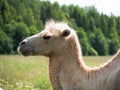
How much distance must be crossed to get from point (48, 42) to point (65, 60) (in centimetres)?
46

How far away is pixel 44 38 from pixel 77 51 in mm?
636

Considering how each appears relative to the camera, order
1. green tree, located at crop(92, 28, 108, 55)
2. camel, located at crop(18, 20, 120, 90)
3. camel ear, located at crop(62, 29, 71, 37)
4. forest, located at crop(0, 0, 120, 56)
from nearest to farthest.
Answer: camel, located at crop(18, 20, 120, 90) → camel ear, located at crop(62, 29, 71, 37) → green tree, located at crop(92, 28, 108, 55) → forest, located at crop(0, 0, 120, 56)

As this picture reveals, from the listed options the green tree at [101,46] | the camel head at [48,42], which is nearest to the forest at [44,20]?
the green tree at [101,46]

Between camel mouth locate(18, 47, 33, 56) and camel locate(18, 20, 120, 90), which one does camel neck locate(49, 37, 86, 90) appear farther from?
camel mouth locate(18, 47, 33, 56)

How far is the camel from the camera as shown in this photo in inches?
363

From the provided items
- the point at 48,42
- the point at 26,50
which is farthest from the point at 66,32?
the point at 26,50

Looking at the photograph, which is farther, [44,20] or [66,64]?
[44,20]

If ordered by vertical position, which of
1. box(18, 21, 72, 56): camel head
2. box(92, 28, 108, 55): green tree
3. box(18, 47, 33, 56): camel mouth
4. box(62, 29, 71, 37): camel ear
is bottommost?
box(92, 28, 108, 55): green tree

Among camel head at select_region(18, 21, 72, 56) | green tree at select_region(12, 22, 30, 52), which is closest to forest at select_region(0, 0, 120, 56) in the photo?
green tree at select_region(12, 22, 30, 52)

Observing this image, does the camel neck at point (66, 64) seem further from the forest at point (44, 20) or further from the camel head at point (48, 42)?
the forest at point (44, 20)

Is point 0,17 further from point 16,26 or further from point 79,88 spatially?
point 79,88

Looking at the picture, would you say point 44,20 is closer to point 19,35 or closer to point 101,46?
point 19,35

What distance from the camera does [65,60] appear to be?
9.66 metres

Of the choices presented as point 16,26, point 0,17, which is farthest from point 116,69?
point 0,17
